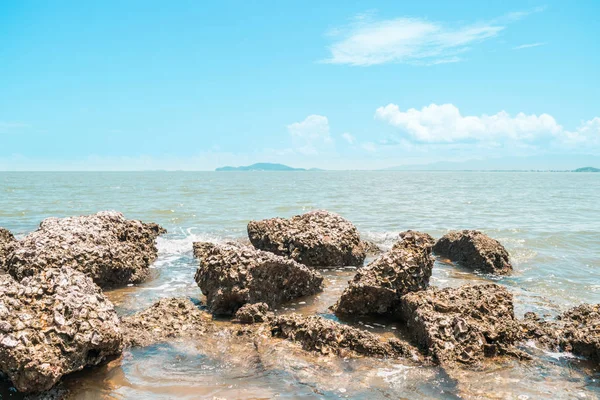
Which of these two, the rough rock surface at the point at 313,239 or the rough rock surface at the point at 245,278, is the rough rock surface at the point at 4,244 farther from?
the rough rock surface at the point at 313,239

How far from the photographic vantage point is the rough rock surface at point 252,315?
7.87 metres

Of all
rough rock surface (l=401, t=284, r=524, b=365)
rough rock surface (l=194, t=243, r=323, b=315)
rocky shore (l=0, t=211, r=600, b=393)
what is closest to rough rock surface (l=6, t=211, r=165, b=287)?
rocky shore (l=0, t=211, r=600, b=393)

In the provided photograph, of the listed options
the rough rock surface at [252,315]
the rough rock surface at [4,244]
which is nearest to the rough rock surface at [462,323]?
the rough rock surface at [252,315]

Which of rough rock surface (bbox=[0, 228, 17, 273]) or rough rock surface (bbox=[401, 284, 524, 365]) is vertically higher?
rough rock surface (bbox=[0, 228, 17, 273])

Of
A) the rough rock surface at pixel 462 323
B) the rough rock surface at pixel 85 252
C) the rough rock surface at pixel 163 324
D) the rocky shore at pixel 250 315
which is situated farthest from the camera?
the rough rock surface at pixel 85 252

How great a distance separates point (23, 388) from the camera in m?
5.23

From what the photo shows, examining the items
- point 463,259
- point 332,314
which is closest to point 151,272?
point 332,314

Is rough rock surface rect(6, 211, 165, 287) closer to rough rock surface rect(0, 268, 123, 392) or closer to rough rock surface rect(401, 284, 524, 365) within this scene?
rough rock surface rect(0, 268, 123, 392)

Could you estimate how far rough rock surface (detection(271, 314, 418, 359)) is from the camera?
261 inches

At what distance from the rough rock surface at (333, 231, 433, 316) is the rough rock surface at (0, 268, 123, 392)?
13.2 ft

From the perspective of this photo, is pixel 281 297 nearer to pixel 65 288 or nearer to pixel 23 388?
pixel 65 288

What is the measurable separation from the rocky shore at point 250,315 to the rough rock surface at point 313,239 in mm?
2592

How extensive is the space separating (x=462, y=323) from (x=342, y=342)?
1777 millimetres

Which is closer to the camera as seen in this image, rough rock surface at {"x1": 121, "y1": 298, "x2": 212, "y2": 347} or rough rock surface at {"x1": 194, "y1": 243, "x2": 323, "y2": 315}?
rough rock surface at {"x1": 121, "y1": 298, "x2": 212, "y2": 347}
